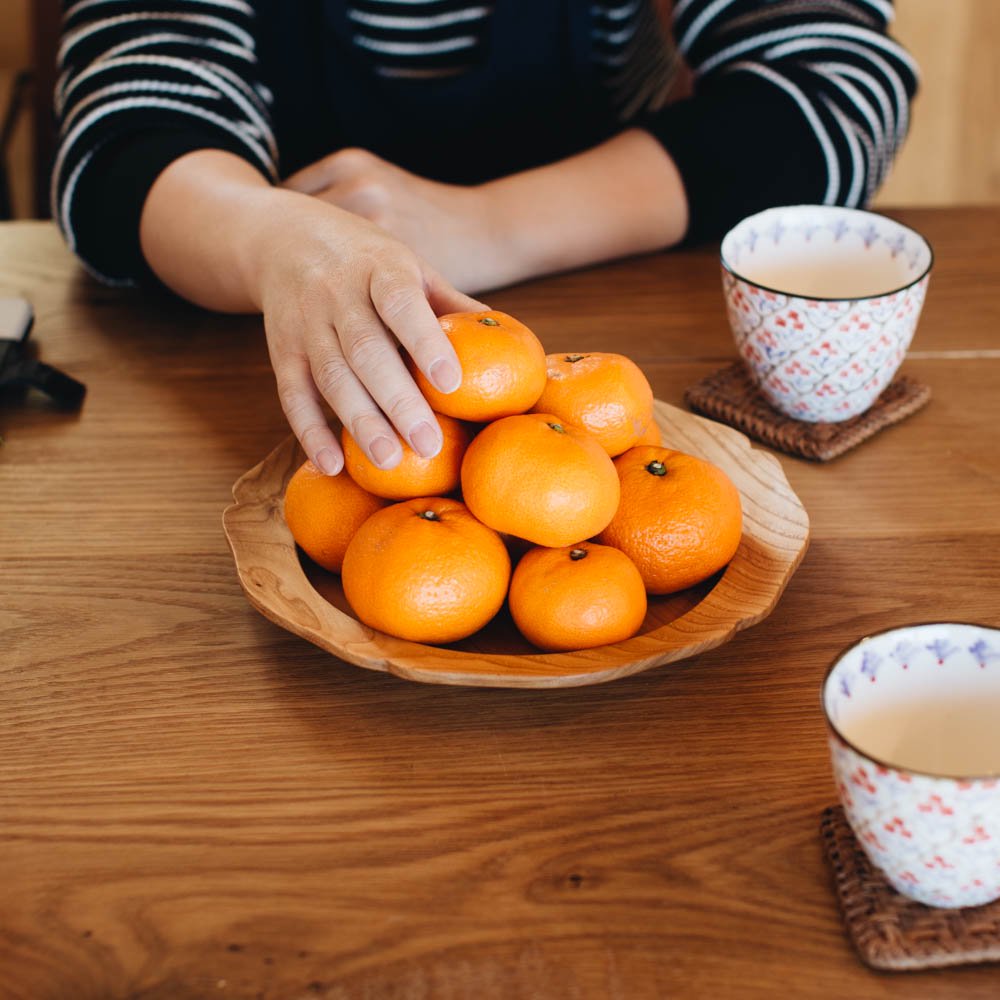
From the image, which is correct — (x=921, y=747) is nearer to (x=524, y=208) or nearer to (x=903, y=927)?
(x=903, y=927)

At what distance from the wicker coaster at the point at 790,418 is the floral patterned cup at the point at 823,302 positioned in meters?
0.01

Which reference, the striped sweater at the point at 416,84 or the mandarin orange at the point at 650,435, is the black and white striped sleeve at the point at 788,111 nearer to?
the striped sweater at the point at 416,84

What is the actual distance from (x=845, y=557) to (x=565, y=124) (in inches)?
27.2

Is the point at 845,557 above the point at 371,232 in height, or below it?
below

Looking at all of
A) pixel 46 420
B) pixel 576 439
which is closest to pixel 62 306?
pixel 46 420

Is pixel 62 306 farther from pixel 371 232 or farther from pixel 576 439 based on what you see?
pixel 576 439

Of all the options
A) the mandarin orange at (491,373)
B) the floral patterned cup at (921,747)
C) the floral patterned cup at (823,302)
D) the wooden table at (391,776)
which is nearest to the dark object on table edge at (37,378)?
the wooden table at (391,776)

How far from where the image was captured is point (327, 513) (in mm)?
544

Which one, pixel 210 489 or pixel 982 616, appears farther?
pixel 210 489

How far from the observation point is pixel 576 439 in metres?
0.52

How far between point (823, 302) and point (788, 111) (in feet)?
1.21

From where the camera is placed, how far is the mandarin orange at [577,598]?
479mm

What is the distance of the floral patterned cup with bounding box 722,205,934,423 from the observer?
2.10 ft

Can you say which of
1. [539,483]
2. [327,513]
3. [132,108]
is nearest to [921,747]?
[539,483]
